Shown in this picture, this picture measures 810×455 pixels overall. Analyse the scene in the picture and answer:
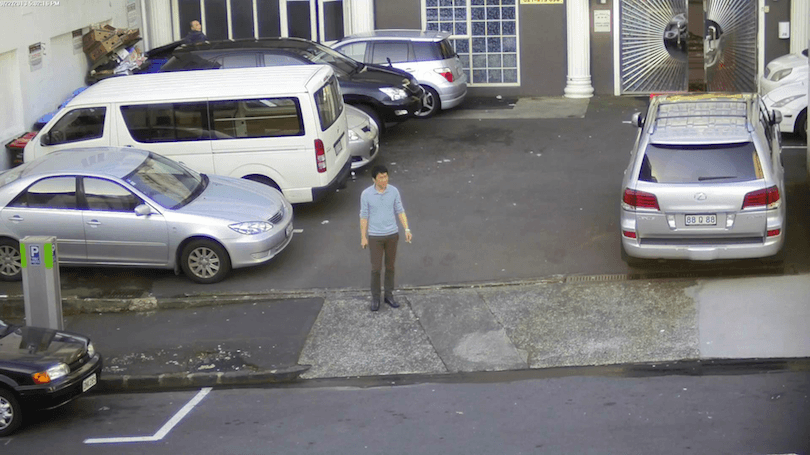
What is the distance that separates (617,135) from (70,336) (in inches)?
446

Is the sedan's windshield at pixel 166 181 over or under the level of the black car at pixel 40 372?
over

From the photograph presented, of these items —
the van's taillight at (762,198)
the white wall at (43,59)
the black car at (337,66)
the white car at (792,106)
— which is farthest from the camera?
the black car at (337,66)

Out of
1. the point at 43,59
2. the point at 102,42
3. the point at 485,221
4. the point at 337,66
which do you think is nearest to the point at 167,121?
the point at 485,221

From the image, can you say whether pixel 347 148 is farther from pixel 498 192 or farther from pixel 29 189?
pixel 29 189

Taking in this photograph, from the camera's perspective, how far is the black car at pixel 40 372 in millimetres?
9156

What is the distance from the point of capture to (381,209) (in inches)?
452

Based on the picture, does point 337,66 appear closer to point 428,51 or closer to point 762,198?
point 428,51

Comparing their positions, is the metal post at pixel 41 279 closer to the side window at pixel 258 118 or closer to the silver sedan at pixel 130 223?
the silver sedan at pixel 130 223

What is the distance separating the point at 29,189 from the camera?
13.0 meters

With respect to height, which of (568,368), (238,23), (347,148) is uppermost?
(238,23)

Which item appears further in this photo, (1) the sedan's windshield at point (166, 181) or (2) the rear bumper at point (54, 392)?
(1) the sedan's windshield at point (166, 181)

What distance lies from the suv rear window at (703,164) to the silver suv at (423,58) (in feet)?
30.1

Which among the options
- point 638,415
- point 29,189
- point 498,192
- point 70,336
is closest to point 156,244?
point 29,189

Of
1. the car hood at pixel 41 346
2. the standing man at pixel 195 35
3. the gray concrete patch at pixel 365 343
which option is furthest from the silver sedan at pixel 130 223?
the standing man at pixel 195 35
